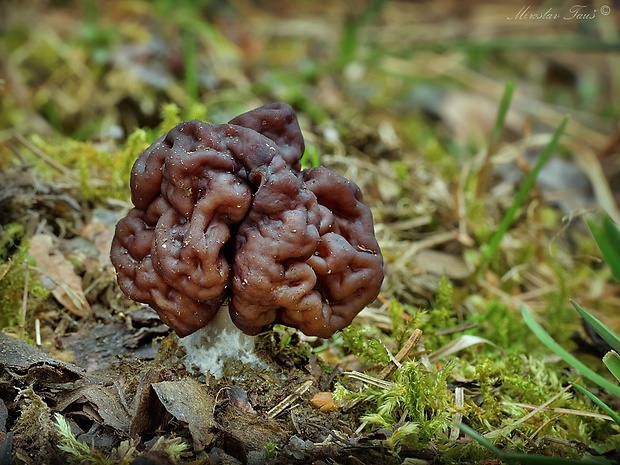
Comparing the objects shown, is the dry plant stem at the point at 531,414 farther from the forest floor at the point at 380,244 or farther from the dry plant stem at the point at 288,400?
the dry plant stem at the point at 288,400

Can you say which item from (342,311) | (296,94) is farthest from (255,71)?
(342,311)

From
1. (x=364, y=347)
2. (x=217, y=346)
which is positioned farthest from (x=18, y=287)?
(x=364, y=347)

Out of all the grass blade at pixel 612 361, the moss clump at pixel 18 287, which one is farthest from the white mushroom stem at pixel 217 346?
the grass blade at pixel 612 361

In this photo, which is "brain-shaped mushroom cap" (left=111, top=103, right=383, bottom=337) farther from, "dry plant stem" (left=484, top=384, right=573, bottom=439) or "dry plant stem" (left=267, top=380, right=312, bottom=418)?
"dry plant stem" (left=484, top=384, right=573, bottom=439)

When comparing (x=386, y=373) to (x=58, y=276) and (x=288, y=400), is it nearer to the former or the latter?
(x=288, y=400)

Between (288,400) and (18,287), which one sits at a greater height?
(18,287)

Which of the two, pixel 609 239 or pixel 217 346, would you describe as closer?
pixel 609 239
